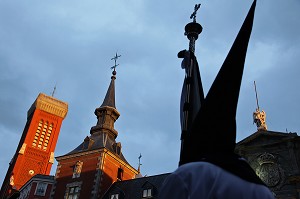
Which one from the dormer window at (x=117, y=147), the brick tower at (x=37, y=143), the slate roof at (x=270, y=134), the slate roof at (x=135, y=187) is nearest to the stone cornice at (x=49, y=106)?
the brick tower at (x=37, y=143)

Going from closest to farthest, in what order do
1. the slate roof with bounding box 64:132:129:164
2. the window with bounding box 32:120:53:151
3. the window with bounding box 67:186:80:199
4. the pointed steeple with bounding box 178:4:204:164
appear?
the pointed steeple with bounding box 178:4:204:164
the window with bounding box 67:186:80:199
the slate roof with bounding box 64:132:129:164
the window with bounding box 32:120:53:151

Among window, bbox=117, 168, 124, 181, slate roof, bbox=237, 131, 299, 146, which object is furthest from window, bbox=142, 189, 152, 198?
slate roof, bbox=237, 131, 299, 146

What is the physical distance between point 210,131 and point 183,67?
370 centimetres

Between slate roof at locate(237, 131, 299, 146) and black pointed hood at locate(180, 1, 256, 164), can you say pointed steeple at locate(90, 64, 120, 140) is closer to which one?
slate roof at locate(237, 131, 299, 146)

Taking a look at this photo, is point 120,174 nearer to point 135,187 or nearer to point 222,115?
point 135,187

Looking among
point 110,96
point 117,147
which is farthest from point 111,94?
point 117,147

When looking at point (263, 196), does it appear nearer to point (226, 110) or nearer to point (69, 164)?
point (226, 110)

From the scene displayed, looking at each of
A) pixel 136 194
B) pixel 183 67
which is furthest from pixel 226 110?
pixel 136 194

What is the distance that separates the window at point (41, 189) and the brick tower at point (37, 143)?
17.5 m

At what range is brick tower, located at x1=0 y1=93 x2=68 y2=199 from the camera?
55.3 m

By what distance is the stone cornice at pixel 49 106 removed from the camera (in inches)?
2564

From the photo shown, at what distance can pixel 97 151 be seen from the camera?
33781mm

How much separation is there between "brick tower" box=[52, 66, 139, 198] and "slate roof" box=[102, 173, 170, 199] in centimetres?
85

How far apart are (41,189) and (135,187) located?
1114cm
